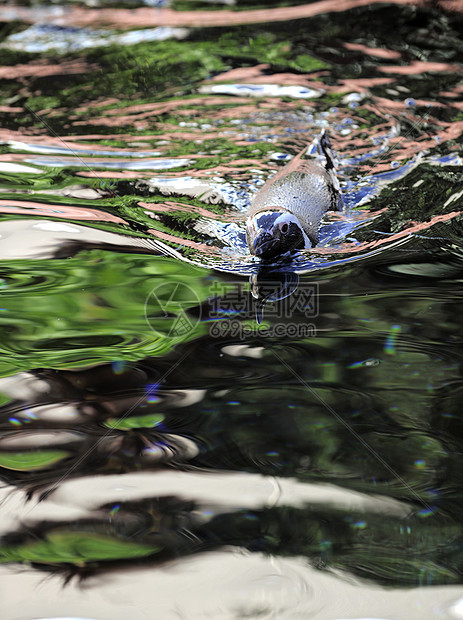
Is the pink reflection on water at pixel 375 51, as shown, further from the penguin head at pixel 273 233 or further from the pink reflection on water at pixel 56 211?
the pink reflection on water at pixel 56 211

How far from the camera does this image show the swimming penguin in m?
3.38

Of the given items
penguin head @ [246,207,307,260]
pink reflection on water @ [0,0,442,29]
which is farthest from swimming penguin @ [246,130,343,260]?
pink reflection on water @ [0,0,442,29]

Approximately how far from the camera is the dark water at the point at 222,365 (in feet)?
5.53

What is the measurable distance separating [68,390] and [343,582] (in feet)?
3.91

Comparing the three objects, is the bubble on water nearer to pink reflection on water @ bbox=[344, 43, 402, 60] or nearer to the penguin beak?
the penguin beak

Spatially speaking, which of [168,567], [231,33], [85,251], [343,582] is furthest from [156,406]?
[231,33]

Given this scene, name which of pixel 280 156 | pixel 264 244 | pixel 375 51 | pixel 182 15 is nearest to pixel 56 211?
pixel 264 244

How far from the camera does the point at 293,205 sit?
374cm

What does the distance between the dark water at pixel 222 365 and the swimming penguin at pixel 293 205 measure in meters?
0.10
